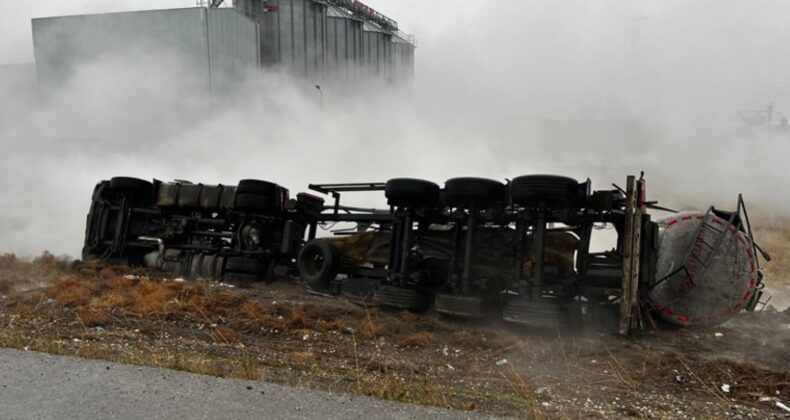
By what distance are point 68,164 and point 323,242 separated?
44.8 feet

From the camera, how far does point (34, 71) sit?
21969mm

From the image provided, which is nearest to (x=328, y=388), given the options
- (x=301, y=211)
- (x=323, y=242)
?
(x=323, y=242)

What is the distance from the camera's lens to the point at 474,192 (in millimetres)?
5664

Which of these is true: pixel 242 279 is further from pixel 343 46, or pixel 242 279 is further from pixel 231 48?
pixel 343 46

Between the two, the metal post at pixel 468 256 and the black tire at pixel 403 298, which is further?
the black tire at pixel 403 298

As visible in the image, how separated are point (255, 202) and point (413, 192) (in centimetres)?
273

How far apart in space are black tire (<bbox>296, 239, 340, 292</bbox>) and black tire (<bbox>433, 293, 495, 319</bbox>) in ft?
6.09

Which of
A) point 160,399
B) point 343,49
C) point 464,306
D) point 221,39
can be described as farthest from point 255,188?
point 343,49

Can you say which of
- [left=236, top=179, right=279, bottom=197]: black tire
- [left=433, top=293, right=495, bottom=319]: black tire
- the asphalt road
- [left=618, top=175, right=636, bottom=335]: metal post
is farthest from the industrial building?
the asphalt road

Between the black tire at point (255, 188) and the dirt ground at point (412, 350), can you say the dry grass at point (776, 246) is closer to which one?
the dirt ground at point (412, 350)

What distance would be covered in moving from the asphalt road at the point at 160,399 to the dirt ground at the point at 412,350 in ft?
0.69

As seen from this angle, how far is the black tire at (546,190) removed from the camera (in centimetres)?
522

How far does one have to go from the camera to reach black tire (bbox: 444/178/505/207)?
18.6ft

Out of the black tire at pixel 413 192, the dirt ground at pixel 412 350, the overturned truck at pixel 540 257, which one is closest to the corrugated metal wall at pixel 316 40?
the overturned truck at pixel 540 257
